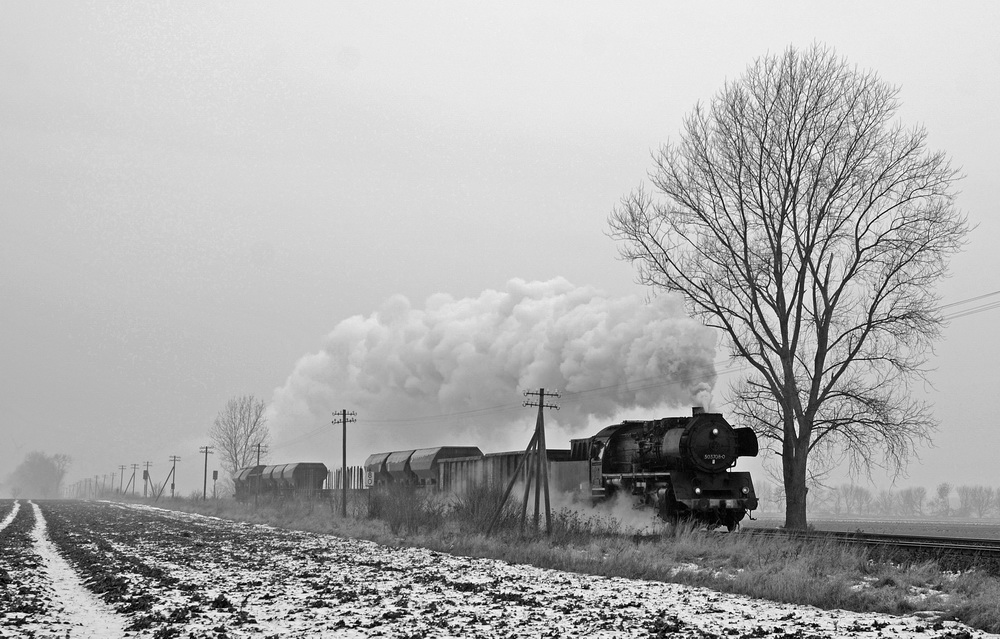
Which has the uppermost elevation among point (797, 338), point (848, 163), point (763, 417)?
point (848, 163)

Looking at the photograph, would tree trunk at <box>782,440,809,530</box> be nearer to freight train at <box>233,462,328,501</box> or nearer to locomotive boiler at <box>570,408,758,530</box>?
locomotive boiler at <box>570,408,758,530</box>

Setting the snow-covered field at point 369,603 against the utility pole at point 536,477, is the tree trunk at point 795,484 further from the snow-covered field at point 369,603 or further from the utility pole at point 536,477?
the snow-covered field at point 369,603

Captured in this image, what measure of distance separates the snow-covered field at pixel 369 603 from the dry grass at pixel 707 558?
1.83ft

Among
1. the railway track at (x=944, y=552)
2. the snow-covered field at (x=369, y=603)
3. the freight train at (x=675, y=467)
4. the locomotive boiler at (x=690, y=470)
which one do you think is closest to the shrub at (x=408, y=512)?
the freight train at (x=675, y=467)

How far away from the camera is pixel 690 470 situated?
21.9 metres

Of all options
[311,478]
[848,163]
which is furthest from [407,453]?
[848,163]

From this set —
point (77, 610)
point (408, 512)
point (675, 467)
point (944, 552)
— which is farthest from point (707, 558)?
point (408, 512)

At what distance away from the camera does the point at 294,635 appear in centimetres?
917

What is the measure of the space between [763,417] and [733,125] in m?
8.91

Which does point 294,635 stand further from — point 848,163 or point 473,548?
point 848,163

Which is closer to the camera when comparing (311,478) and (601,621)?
(601,621)

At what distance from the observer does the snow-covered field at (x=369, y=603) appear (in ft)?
30.9

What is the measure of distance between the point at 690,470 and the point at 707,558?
18.8 ft

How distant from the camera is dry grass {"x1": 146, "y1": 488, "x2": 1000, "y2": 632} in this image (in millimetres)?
11195
